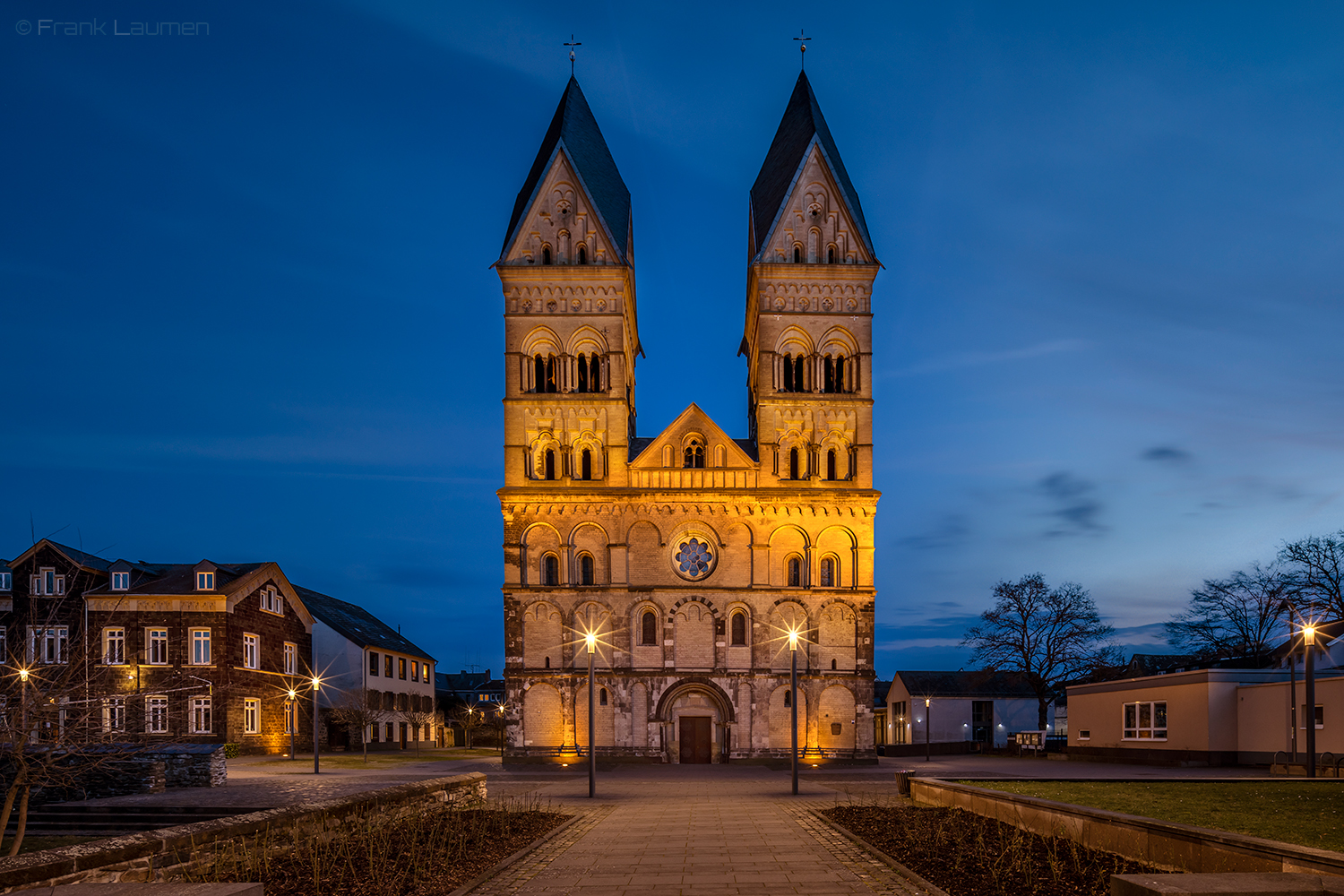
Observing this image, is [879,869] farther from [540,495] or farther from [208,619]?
[208,619]

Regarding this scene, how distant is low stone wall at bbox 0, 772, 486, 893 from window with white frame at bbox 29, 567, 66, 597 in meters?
38.2

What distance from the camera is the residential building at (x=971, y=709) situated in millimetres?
67812

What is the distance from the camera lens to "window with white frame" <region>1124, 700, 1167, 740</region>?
133ft

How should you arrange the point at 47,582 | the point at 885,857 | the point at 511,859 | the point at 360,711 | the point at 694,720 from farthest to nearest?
the point at 360,711
the point at 47,582
the point at 694,720
the point at 511,859
the point at 885,857

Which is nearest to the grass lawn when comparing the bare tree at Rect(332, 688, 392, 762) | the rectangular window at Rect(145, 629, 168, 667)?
the bare tree at Rect(332, 688, 392, 762)

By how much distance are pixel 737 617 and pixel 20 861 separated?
126 feet

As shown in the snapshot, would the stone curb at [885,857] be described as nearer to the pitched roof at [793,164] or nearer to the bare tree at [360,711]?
the pitched roof at [793,164]

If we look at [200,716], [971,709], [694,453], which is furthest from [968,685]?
[200,716]

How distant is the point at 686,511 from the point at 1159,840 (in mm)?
35162

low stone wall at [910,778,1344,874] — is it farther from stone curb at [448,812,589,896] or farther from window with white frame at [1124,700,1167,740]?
window with white frame at [1124,700,1167,740]

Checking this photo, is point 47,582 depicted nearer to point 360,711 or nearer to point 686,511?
point 360,711

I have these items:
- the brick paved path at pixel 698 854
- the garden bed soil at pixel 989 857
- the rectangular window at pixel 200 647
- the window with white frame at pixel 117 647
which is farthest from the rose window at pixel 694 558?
the garden bed soil at pixel 989 857

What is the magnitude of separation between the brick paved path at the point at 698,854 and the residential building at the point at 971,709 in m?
46.0

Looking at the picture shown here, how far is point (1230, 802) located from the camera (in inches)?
659
